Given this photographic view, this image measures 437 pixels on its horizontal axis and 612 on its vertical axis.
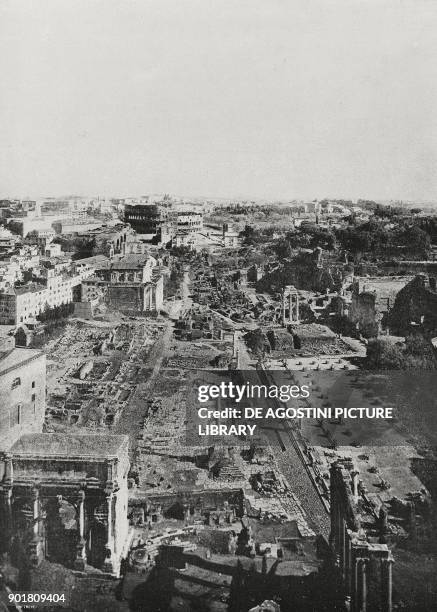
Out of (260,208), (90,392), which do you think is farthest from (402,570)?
(260,208)

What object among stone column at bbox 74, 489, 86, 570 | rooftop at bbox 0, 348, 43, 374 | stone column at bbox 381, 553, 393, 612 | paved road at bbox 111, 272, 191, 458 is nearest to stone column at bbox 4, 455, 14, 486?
stone column at bbox 74, 489, 86, 570

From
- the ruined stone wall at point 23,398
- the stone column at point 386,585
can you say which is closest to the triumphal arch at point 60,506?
the ruined stone wall at point 23,398

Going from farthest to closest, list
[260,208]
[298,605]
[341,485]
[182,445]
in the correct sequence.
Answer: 1. [260,208]
2. [182,445]
3. [341,485]
4. [298,605]

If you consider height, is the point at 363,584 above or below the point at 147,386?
below

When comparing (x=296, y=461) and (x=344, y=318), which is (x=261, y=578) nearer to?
(x=296, y=461)

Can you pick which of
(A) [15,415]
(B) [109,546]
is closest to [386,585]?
(B) [109,546]

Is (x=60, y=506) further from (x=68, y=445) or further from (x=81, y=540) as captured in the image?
(x=68, y=445)
